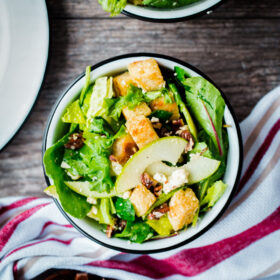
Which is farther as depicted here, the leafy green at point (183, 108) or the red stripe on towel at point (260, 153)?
the red stripe on towel at point (260, 153)

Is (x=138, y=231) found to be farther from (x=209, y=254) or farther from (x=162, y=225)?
(x=209, y=254)

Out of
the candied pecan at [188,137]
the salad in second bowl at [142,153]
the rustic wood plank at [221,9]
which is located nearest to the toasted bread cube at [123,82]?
the salad in second bowl at [142,153]

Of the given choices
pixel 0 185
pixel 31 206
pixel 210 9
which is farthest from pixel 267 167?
pixel 0 185

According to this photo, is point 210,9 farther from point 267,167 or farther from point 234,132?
point 267,167

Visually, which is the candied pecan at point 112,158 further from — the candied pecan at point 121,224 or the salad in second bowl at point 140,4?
the salad in second bowl at point 140,4

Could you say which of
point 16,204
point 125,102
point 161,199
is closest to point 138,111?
point 125,102
